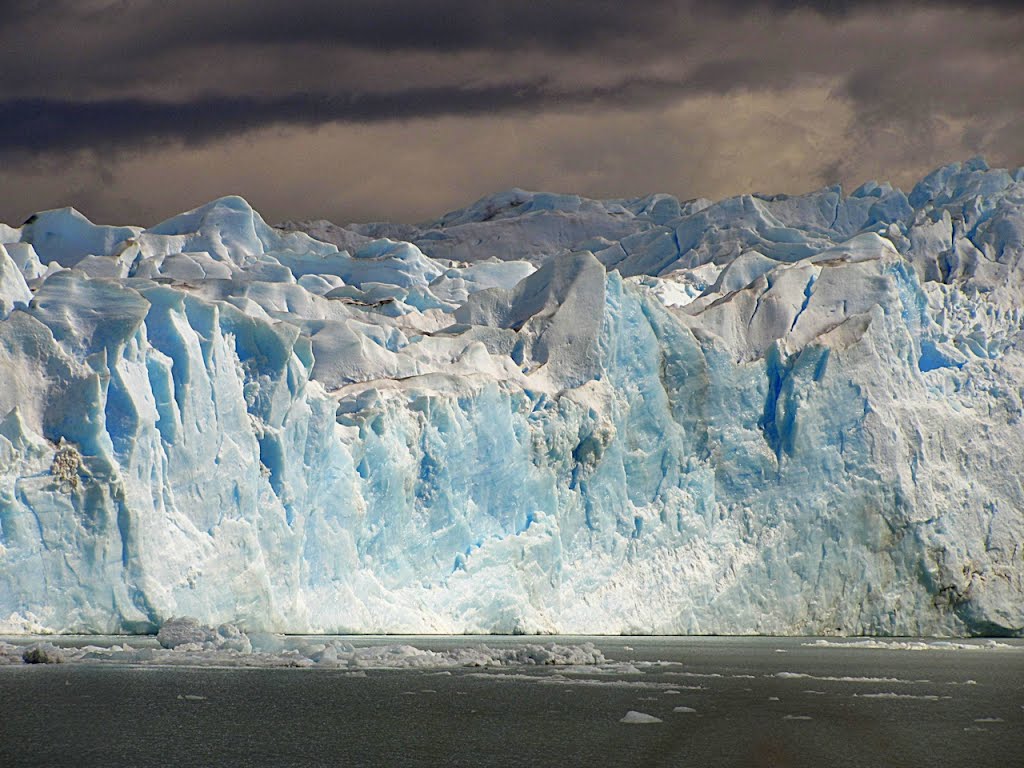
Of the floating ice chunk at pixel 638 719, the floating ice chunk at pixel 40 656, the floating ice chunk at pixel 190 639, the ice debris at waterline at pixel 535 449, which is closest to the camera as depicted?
the floating ice chunk at pixel 638 719

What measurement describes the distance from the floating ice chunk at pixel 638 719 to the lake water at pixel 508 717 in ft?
0.49

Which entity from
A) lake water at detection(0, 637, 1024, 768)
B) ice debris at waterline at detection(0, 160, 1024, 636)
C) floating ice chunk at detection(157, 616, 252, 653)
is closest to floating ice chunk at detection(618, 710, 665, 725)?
lake water at detection(0, 637, 1024, 768)

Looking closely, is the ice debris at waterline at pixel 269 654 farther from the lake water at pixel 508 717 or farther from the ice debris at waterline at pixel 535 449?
the ice debris at waterline at pixel 535 449

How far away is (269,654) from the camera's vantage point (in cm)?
2481

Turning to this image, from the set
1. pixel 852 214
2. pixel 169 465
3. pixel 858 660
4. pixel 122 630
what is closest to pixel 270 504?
pixel 169 465

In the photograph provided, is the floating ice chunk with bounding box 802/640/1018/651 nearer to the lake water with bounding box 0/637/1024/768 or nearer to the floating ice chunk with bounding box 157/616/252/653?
the lake water with bounding box 0/637/1024/768

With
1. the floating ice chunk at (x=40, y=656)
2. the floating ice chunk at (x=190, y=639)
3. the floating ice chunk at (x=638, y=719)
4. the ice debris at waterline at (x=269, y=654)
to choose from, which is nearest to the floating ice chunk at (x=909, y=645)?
the ice debris at waterline at (x=269, y=654)

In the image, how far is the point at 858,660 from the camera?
28062mm

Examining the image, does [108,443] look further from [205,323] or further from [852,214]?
[852,214]

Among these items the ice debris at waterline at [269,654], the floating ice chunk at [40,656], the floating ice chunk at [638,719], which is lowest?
the ice debris at waterline at [269,654]

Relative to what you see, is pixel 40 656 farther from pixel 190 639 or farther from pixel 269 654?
pixel 269 654

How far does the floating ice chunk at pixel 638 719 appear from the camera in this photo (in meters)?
17.1

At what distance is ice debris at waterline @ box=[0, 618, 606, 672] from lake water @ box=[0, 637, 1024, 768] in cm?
45

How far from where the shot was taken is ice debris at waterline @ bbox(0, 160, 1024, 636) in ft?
90.8
